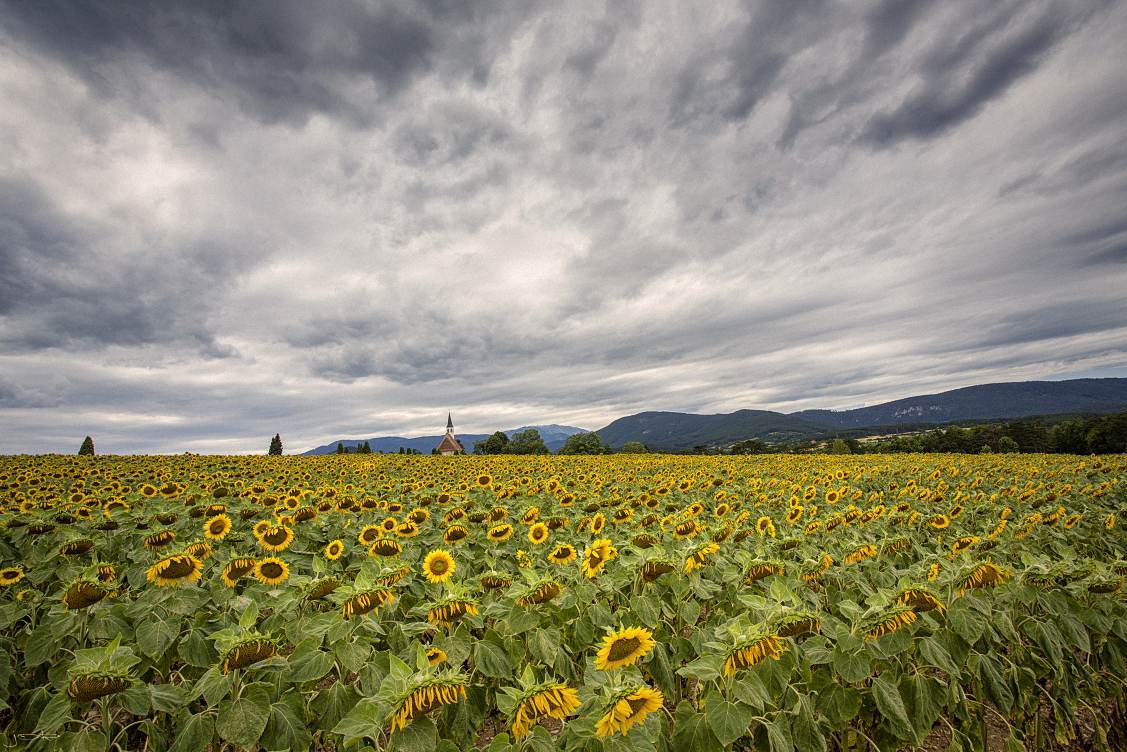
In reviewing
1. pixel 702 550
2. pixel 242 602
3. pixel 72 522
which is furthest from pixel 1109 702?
pixel 72 522

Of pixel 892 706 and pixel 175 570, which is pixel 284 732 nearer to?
pixel 175 570

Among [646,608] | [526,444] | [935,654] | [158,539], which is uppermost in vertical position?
[158,539]

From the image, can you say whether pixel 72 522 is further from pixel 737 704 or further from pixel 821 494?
pixel 821 494

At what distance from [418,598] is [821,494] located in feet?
30.1

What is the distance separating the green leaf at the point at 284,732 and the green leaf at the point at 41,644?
7.11 feet

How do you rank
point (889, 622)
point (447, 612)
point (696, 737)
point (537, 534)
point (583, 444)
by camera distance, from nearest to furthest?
point (696, 737) < point (889, 622) < point (447, 612) < point (537, 534) < point (583, 444)

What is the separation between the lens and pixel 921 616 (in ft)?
9.80

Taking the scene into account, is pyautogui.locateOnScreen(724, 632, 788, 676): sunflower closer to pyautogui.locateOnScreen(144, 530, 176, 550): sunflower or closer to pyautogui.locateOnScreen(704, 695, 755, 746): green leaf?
pyautogui.locateOnScreen(704, 695, 755, 746): green leaf

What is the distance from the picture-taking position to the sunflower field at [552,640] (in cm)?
237

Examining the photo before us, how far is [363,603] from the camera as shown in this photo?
9.38ft

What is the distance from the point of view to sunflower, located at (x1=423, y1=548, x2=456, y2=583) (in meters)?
3.67

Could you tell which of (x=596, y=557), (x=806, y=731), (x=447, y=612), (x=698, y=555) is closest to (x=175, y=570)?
(x=447, y=612)

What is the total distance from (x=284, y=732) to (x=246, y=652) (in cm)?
47

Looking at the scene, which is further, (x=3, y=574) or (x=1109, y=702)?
(x=1109, y=702)
